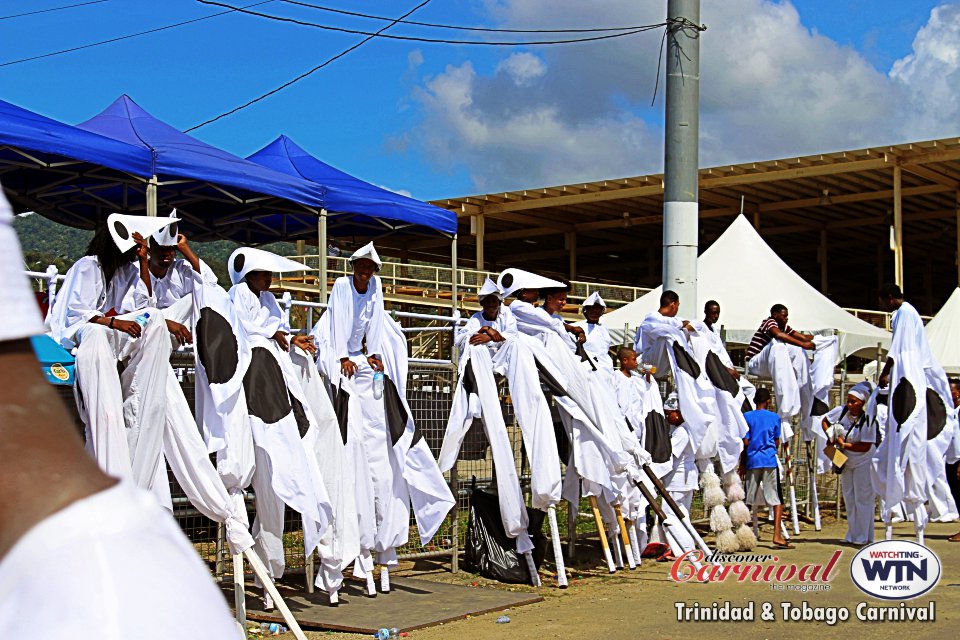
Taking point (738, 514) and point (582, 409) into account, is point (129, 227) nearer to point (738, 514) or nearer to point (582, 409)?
point (582, 409)

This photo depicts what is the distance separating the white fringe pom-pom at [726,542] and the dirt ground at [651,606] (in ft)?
1.84

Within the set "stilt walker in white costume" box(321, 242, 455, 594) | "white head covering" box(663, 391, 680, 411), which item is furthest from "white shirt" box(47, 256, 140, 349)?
A: "white head covering" box(663, 391, 680, 411)

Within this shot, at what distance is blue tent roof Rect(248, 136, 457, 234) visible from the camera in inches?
601

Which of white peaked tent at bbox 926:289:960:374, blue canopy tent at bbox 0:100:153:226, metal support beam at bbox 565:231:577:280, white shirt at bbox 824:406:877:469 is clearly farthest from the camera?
metal support beam at bbox 565:231:577:280

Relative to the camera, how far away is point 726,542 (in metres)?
11.6

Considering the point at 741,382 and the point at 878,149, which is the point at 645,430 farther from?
the point at 878,149

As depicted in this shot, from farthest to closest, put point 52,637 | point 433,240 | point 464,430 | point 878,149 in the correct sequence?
1. point 433,240
2. point 878,149
3. point 464,430
4. point 52,637

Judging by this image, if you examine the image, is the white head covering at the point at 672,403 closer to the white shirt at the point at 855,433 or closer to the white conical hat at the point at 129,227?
the white shirt at the point at 855,433

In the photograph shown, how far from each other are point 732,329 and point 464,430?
356 inches

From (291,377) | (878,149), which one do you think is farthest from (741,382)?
(878,149)

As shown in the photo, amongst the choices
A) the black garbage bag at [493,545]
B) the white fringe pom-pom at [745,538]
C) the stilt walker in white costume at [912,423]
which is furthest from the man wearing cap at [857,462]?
the black garbage bag at [493,545]

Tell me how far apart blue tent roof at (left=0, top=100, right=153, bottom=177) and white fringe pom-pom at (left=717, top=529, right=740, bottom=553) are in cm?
675

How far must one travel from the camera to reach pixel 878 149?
89.7 ft

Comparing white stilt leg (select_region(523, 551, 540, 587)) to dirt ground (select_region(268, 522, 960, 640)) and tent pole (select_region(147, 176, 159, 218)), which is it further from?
tent pole (select_region(147, 176, 159, 218))
